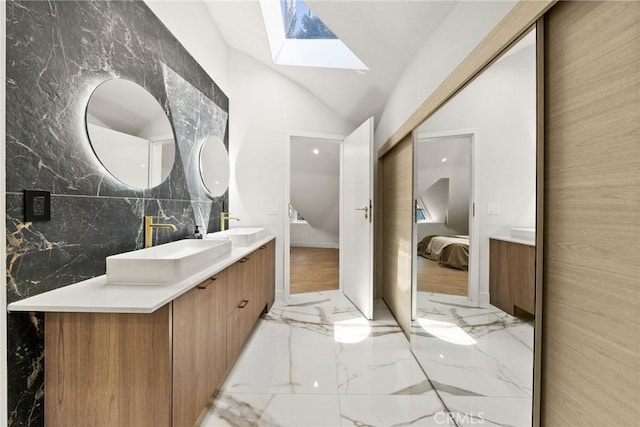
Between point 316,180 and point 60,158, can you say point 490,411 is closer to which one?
point 60,158

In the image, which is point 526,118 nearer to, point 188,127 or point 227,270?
point 227,270

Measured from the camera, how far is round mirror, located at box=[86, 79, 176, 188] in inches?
53.9

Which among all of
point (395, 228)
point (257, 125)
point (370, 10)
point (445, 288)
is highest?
point (370, 10)

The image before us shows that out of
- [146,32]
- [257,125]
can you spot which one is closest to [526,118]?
[146,32]

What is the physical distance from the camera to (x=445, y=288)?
5.49 ft

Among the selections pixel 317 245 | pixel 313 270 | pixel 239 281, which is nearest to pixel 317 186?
pixel 313 270

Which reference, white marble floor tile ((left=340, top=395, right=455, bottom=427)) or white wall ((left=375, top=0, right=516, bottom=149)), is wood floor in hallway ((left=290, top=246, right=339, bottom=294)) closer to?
white marble floor tile ((left=340, top=395, right=455, bottom=427))

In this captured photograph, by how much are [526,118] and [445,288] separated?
1.03 meters

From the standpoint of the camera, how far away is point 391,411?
4.94ft

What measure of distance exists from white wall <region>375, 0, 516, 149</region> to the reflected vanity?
194 millimetres

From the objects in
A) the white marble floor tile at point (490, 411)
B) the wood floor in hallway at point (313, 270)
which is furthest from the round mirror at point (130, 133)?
the wood floor in hallway at point (313, 270)

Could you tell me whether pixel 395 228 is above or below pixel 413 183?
below

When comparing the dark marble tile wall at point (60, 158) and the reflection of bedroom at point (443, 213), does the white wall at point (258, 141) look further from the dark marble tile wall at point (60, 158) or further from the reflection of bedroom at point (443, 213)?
the reflection of bedroom at point (443, 213)

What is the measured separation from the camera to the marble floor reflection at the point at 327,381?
1.46 m
